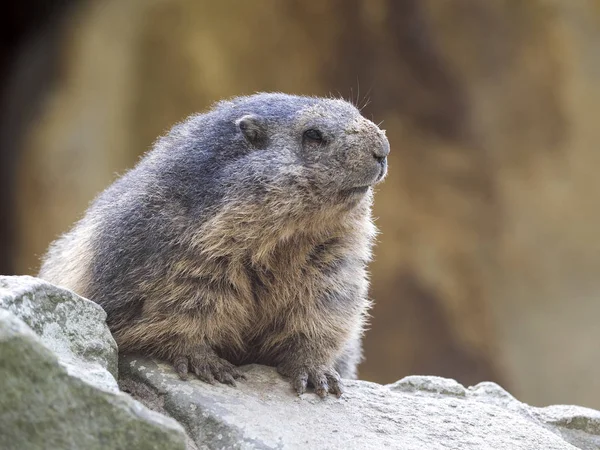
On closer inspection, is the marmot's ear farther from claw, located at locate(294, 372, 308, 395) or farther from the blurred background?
the blurred background

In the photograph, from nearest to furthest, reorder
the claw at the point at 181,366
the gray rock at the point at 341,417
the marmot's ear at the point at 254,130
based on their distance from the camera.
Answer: the gray rock at the point at 341,417, the claw at the point at 181,366, the marmot's ear at the point at 254,130

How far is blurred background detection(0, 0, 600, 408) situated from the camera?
9641 millimetres

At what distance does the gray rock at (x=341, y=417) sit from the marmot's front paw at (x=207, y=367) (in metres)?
0.05

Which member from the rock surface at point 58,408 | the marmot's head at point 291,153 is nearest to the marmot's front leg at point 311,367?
the marmot's head at point 291,153

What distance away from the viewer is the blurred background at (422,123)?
9.64m

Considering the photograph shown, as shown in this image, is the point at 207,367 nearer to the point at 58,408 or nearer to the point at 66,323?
the point at 66,323

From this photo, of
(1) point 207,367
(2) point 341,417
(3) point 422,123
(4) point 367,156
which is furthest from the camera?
(3) point 422,123

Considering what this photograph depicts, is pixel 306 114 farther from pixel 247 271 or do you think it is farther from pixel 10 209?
pixel 10 209

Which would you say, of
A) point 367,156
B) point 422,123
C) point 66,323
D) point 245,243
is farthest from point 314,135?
point 422,123

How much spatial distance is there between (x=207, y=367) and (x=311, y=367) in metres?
0.56

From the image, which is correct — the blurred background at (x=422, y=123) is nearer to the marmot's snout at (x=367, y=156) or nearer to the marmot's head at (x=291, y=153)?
the marmot's head at (x=291, y=153)

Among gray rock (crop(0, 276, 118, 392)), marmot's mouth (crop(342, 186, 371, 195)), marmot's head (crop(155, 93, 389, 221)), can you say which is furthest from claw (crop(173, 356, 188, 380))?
marmot's mouth (crop(342, 186, 371, 195))

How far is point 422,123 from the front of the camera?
1002cm

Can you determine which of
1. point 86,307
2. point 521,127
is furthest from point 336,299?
point 521,127
